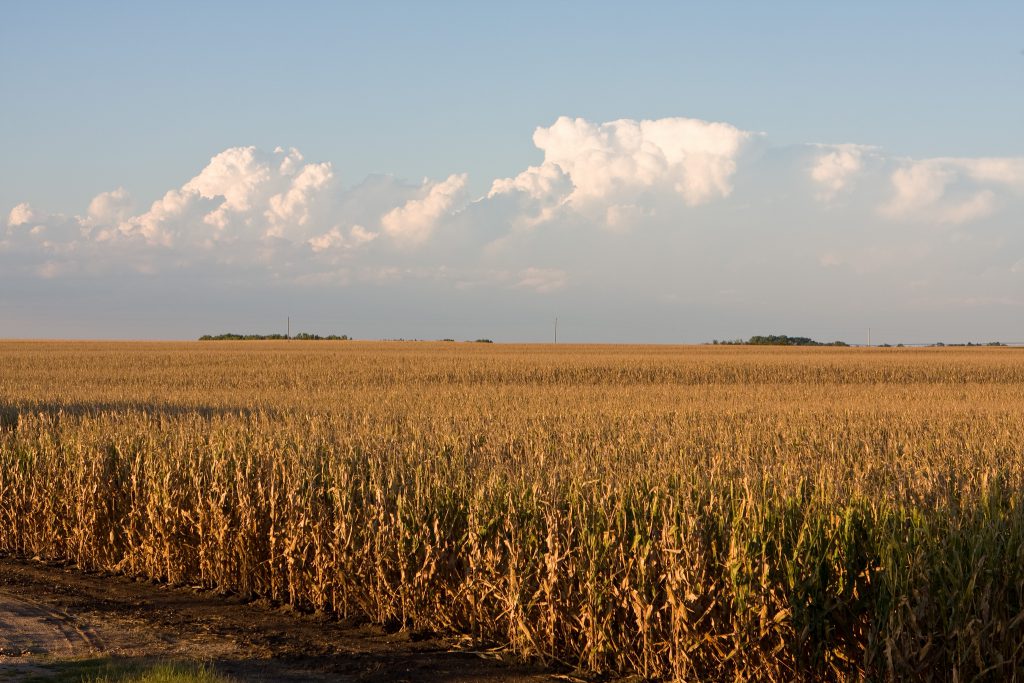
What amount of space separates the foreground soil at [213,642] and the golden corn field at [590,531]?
27 cm

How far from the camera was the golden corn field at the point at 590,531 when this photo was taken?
651 centimetres

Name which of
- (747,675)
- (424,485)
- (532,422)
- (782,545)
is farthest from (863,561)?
(532,422)

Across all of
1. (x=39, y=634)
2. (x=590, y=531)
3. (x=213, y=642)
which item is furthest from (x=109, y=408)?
(x=590, y=531)

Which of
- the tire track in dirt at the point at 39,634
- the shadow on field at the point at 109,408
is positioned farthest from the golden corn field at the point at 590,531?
the shadow on field at the point at 109,408

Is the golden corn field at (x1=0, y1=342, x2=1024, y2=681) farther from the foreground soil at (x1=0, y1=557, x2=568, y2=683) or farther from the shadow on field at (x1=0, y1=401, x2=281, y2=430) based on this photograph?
the shadow on field at (x1=0, y1=401, x2=281, y2=430)

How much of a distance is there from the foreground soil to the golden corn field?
0.90 ft

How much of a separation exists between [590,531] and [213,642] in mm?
3627

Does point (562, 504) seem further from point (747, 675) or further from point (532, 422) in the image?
point (532, 422)

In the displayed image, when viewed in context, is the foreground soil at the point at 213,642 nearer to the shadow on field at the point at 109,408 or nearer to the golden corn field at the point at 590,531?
the golden corn field at the point at 590,531

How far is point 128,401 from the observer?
24.0 metres

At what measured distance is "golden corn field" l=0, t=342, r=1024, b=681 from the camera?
6.51 meters

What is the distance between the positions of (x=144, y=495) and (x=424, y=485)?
13.5ft

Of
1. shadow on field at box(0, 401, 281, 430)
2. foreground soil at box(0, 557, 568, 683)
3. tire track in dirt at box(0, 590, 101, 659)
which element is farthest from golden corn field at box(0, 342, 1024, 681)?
shadow on field at box(0, 401, 281, 430)

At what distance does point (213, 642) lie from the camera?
832 cm
